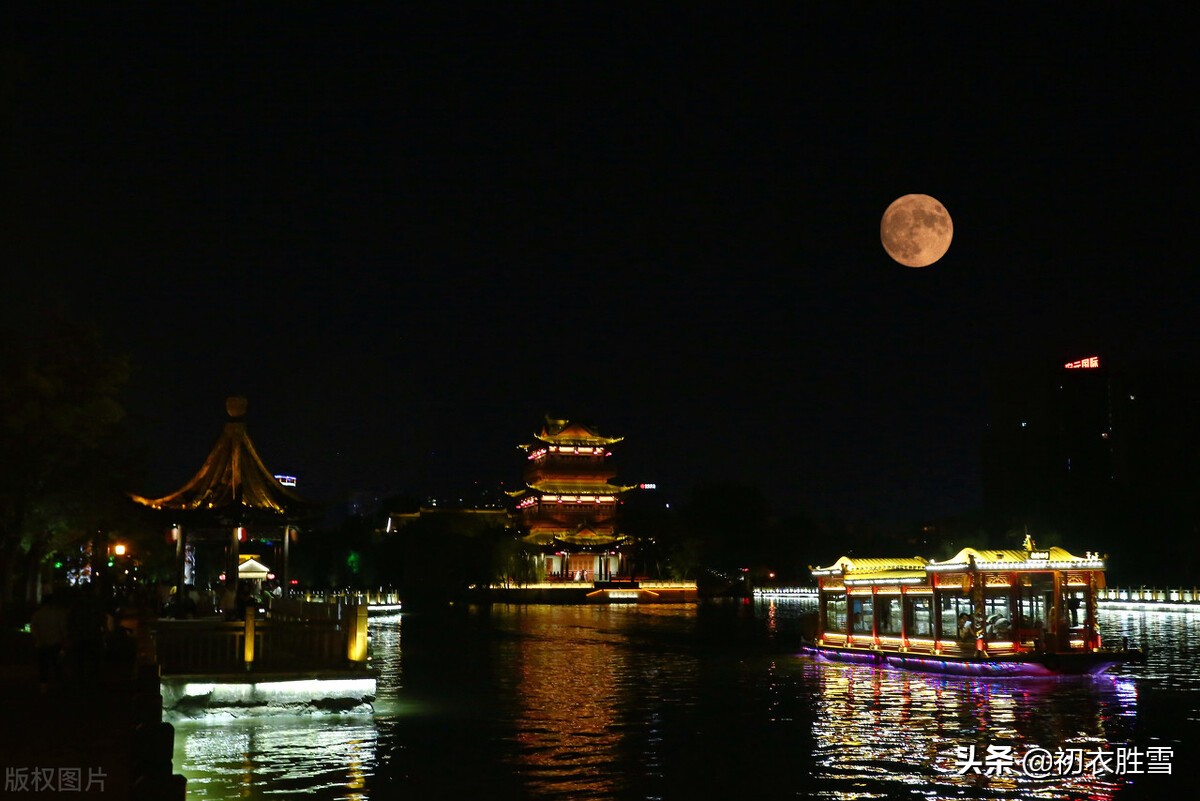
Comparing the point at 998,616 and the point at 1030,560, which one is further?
the point at 998,616

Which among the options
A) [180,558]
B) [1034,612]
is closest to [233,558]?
[180,558]

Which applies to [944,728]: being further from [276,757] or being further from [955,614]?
[276,757]

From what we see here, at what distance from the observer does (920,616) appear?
28125 millimetres

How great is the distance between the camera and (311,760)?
1529 centimetres

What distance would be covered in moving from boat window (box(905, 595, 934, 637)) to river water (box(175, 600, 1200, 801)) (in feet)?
4.70

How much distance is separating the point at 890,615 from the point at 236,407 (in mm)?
16026

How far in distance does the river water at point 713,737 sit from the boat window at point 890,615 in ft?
5.18

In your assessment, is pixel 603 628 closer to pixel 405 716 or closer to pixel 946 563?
pixel 946 563

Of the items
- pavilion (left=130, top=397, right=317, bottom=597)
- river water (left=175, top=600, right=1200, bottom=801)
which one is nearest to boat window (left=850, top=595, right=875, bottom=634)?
river water (left=175, top=600, right=1200, bottom=801)

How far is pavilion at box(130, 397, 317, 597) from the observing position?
24.4m

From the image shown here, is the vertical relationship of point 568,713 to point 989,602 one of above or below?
below

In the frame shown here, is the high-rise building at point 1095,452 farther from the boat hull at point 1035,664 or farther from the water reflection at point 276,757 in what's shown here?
the water reflection at point 276,757

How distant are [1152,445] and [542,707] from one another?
91.3 metres

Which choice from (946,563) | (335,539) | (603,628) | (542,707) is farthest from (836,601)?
(335,539)
